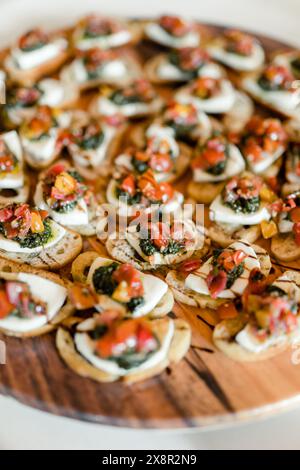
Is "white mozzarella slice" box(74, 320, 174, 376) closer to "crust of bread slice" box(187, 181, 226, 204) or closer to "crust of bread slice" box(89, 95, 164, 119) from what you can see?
"crust of bread slice" box(187, 181, 226, 204)

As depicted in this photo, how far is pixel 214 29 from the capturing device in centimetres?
665

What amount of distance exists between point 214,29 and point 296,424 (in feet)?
14.8

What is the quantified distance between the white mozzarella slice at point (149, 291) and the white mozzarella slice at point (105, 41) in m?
2.99

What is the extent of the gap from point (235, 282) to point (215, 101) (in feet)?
7.35

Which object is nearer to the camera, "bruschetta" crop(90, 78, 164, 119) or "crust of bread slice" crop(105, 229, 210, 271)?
"crust of bread slice" crop(105, 229, 210, 271)

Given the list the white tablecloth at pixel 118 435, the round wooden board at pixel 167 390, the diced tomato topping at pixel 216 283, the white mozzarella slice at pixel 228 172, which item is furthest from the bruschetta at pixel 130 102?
the white tablecloth at pixel 118 435

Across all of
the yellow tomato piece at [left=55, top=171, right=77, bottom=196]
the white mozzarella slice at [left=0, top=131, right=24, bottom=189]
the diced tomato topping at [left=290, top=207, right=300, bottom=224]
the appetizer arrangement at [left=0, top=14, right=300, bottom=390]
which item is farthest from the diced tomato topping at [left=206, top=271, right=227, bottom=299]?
the white mozzarella slice at [left=0, top=131, right=24, bottom=189]

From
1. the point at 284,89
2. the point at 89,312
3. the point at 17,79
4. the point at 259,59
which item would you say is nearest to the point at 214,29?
the point at 259,59

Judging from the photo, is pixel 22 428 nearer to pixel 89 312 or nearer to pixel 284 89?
pixel 89 312

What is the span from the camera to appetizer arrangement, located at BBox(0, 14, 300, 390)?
4094mm

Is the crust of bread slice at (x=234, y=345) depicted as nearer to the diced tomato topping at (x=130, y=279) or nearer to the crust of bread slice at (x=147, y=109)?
the diced tomato topping at (x=130, y=279)

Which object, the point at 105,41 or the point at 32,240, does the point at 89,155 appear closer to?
the point at 32,240

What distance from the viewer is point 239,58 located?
6.18 meters

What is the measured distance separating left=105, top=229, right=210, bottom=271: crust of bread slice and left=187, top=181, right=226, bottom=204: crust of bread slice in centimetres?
50
